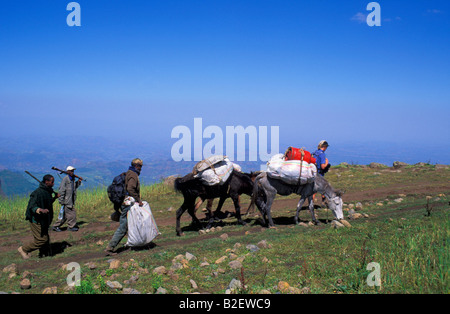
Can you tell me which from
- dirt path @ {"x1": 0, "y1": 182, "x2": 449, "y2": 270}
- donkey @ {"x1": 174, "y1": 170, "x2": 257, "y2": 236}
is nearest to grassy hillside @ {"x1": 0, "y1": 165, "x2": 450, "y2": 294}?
dirt path @ {"x1": 0, "y1": 182, "x2": 449, "y2": 270}

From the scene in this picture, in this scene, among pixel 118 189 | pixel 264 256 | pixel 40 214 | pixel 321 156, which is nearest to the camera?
pixel 264 256

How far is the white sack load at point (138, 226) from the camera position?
853 cm

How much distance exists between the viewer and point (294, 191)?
10633 millimetres

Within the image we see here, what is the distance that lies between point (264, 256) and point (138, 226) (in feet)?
11.1

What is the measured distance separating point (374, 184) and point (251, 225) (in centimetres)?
1076

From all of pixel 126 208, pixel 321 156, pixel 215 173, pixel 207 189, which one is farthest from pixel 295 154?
pixel 126 208

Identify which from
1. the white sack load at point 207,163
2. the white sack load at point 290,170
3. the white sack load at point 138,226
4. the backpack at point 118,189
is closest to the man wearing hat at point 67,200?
the backpack at point 118,189

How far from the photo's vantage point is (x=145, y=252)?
27.3ft

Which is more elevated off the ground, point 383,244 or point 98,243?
point 383,244

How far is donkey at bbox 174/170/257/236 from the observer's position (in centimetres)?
1050

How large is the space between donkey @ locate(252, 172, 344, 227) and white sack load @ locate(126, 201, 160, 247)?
3719 millimetres

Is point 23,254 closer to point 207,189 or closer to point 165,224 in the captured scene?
point 165,224
